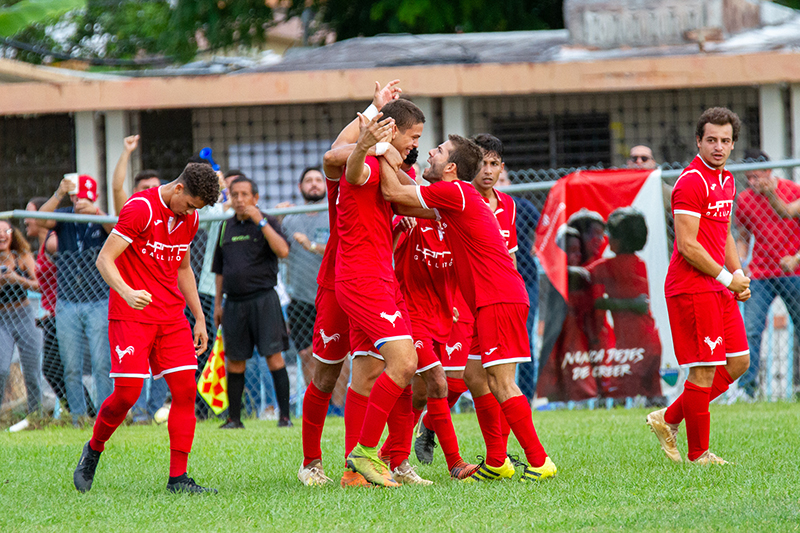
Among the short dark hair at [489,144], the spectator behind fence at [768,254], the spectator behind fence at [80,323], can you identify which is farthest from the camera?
the spectator behind fence at [768,254]

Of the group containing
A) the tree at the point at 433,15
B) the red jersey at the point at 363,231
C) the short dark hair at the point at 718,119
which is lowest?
the red jersey at the point at 363,231

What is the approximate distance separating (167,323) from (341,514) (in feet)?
5.64

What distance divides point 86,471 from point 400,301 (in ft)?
7.05

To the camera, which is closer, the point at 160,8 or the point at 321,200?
the point at 321,200

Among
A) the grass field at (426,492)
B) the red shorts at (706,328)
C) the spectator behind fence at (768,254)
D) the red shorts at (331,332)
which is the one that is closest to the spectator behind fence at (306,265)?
the grass field at (426,492)

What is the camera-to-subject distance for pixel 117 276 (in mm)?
5684

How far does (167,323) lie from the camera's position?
5.93 m

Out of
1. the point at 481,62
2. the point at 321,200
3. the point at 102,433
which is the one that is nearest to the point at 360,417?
the point at 102,433

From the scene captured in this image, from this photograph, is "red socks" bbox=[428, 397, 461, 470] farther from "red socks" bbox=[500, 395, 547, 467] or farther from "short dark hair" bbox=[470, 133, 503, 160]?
"short dark hair" bbox=[470, 133, 503, 160]

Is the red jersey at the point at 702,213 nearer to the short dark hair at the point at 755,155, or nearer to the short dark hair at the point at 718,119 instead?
the short dark hair at the point at 718,119

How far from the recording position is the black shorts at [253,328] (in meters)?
9.06

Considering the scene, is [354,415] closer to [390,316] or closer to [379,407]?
[379,407]

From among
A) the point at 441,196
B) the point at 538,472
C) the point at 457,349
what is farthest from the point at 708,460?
the point at 441,196

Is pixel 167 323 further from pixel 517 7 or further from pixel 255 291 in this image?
pixel 517 7
